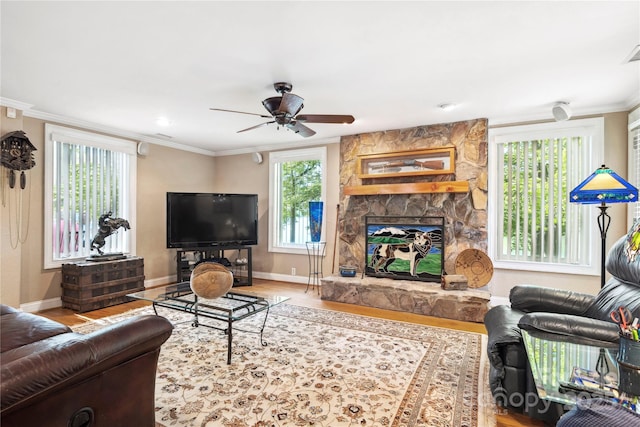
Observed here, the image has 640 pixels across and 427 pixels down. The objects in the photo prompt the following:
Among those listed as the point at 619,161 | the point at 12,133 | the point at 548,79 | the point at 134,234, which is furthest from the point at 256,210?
the point at 619,161

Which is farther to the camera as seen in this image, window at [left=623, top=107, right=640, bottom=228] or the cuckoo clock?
the cuckoo clock

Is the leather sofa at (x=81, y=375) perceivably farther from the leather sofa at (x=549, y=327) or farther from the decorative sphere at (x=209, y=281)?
the leather sofa at (x=549, y=327)

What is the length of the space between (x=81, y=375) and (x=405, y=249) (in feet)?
12.9

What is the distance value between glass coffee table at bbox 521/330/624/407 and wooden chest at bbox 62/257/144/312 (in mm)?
4527

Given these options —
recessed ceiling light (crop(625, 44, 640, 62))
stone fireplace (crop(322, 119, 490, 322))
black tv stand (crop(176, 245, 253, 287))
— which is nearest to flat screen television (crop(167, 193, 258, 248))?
black tv stand (crop(176, 245, 253, 287))

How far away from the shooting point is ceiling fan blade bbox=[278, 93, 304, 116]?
9.09 ft

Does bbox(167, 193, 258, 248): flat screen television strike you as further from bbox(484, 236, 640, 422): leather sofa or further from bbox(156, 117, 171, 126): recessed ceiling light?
bbox(484, 236, 640, 422): leather sofa

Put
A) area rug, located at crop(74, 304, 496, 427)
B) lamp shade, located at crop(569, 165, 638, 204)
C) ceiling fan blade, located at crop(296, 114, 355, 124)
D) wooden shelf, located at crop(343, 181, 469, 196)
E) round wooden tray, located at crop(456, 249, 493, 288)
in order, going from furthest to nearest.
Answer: wooden shelf, located at crop(343, 181, 469, 196) < round wooden tray, located at crop(456, 249, 493, 288) < ceiling fan blade, located at crop(296, 114, 355, 124) < lamp shade, located at crop(569, 165, 638, 204) < area rug, located at crop(74, 304, 496, 427)

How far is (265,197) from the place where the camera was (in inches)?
236

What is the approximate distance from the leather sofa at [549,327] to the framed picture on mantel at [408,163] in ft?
7.21

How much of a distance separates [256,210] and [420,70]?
3562mm

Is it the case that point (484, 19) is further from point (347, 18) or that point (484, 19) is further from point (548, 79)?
point (548, 79)

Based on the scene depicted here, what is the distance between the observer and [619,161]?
3.62 m

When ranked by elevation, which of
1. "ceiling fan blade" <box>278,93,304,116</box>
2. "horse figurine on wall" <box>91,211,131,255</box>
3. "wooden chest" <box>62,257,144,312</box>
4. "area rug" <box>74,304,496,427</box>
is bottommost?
"area rug" <box>74,304,496,427</box>
